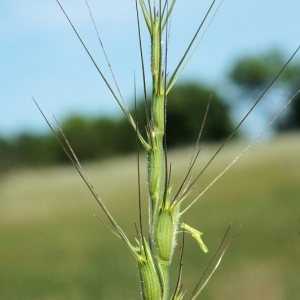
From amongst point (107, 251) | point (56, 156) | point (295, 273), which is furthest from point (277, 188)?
point (56, 156)

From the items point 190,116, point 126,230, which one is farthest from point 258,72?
point 126,230

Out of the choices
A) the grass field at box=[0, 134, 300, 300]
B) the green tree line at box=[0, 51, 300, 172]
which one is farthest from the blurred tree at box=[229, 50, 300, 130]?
the grass field at box=[0, 134, 300, 300]

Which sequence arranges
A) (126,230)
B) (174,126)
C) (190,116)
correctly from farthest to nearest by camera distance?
1. (174,126)
2. (190,116)
3. (126,230)

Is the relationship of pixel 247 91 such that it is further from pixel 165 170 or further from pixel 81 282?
pixel 165 170

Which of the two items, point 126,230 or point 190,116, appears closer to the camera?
point 126,230

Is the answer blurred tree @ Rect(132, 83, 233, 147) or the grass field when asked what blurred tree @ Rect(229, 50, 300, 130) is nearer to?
blurred tree @ Rect(132, 83, 233, 147)

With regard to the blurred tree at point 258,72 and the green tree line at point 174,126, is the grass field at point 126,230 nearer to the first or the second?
the green tree line at point 174,126

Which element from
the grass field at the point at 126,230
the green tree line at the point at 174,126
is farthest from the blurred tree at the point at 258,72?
the grass field at the point at 126,230

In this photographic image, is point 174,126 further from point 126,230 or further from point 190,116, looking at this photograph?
point 126,230
